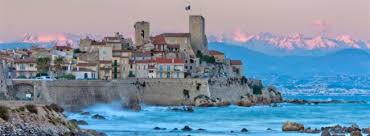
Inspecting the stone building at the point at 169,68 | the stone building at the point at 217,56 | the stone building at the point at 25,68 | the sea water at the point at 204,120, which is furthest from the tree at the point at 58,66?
the stone building at the point at 217,56

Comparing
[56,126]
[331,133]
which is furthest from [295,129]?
[56,126]

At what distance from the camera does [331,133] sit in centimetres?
6119

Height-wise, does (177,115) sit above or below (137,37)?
below

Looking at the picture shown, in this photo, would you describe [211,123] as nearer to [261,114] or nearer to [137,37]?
[261,114]

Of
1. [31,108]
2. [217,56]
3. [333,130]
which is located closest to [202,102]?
[217,56]

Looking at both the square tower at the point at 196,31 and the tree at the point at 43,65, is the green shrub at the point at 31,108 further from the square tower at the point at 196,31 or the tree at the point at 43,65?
the square tower at the point at 196,31

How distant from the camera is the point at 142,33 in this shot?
389 ft

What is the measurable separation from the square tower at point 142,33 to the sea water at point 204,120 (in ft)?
71.4

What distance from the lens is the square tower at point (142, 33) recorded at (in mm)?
117688

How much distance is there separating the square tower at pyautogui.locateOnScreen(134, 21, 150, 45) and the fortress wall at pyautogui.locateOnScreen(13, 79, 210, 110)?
17.8 m

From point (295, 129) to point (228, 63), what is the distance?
56.9 m

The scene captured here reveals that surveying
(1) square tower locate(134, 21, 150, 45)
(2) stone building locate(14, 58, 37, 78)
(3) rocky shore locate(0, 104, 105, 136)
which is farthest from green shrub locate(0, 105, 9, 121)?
(1) square tower locate(134, 21, 150, 45)

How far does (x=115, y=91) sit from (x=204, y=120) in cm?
1379

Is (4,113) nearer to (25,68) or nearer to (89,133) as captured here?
(89,133)
